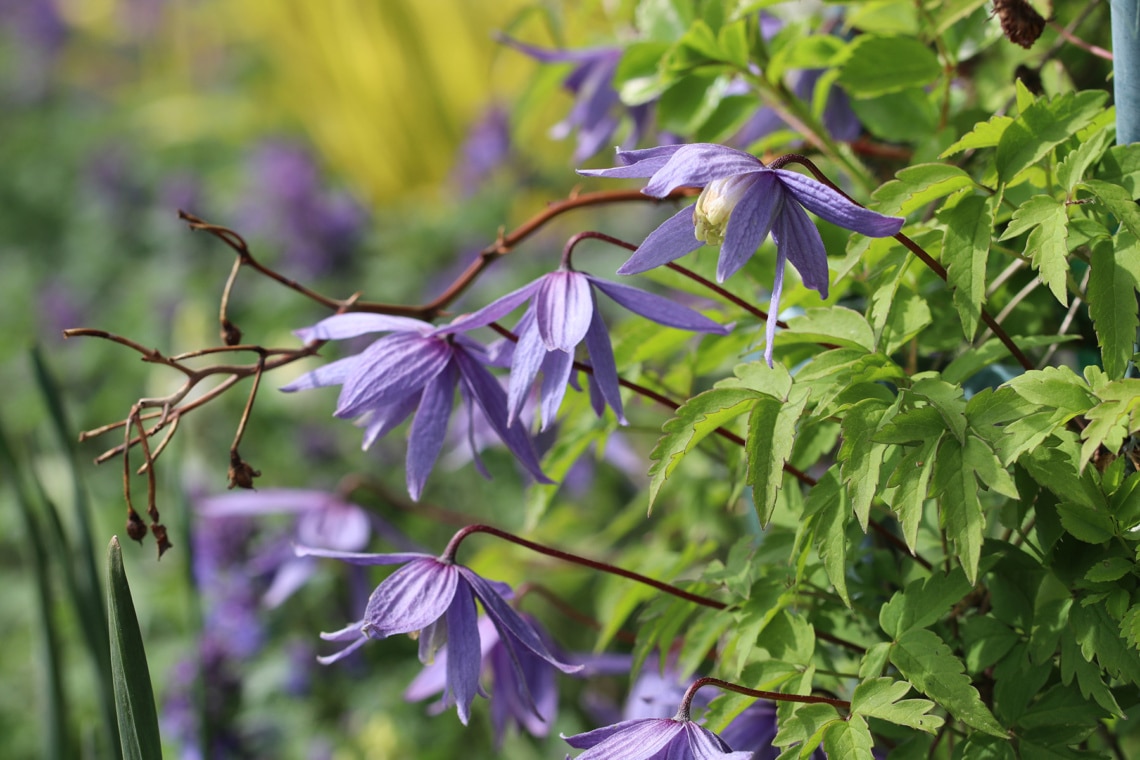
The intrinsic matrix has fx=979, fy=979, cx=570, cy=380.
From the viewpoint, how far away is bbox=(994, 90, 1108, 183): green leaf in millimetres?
641

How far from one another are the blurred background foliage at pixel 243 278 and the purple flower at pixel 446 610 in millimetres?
374

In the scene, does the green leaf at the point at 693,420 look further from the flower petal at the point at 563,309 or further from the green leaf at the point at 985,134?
the green leaf at the point at 985,134

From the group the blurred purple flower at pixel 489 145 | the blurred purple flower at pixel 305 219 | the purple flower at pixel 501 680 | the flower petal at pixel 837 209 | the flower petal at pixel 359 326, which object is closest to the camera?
the flower petal at pixel 837 209

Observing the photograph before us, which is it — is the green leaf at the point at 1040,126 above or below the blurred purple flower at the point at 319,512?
above

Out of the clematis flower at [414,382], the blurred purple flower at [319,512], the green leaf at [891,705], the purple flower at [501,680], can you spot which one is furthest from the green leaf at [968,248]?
the blurred purple flower at [319,512]

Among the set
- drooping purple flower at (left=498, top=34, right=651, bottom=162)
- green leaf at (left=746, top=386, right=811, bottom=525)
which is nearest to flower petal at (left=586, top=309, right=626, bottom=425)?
green leaf at (left=746, top=386, right=811, bottom=525)

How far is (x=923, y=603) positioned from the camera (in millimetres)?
646

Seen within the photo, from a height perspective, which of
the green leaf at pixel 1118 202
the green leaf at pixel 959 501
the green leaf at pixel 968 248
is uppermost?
the green leaf at pixel 1118 202

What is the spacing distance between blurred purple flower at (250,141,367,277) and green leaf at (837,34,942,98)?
2.07m

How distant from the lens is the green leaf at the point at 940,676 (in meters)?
0.59

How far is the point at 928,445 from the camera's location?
0.58 m

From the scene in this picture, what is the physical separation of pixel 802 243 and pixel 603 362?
182 millimetres

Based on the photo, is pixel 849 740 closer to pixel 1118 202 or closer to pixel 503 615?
pixel 503 615

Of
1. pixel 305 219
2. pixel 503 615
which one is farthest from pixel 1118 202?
pixel 305 219
